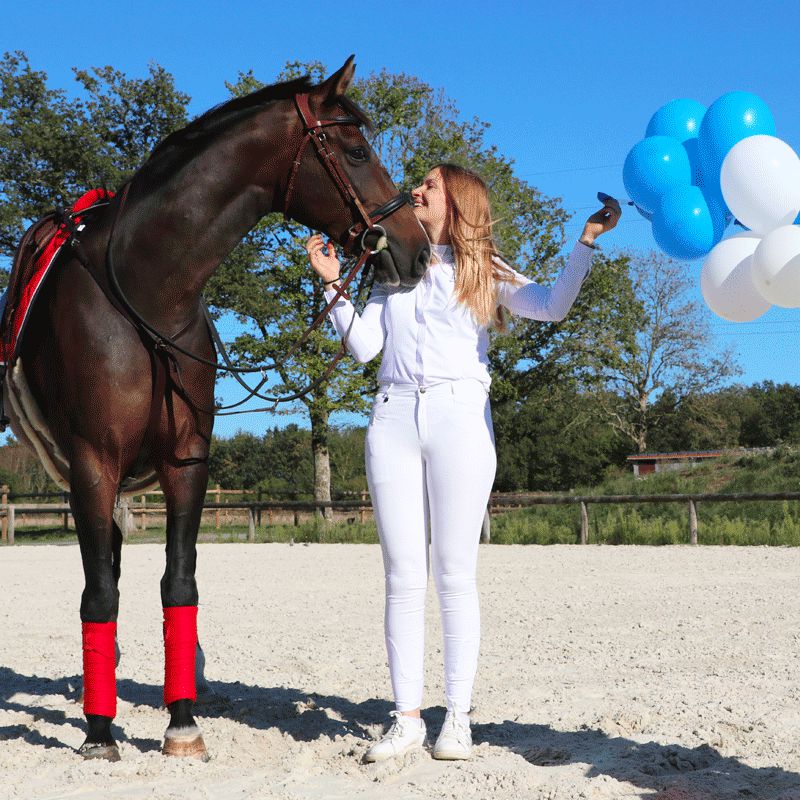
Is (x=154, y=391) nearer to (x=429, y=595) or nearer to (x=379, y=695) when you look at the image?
A: (x=379, y=695)

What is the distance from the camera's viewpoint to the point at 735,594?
8.25 metres

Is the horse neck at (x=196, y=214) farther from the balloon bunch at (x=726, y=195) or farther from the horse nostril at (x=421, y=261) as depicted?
the balloon bunch at (x=726, y=195)

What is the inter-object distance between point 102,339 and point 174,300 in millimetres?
302

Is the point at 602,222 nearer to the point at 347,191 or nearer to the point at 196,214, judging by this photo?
the point at 347,191

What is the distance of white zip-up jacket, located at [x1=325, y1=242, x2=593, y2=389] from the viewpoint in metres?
3.46

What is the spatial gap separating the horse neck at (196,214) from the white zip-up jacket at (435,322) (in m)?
0.46

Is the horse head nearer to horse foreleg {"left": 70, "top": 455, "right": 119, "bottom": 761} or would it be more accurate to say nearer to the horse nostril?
the horse nostril

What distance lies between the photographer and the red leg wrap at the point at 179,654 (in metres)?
3.50

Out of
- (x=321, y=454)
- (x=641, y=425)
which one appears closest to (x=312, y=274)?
(x=321, y=454)

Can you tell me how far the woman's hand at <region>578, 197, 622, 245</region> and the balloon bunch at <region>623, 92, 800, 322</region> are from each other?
0.36 m

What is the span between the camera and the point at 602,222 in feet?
10.9

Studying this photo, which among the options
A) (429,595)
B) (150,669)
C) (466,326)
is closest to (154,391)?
(466,326)

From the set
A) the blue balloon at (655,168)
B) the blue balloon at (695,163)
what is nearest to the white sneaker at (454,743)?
the blue balloon at (655,168)

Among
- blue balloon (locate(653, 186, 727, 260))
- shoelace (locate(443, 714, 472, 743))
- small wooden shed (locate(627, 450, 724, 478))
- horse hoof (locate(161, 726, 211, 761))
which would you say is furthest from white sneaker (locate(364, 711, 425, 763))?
small wooden shed (locate(627, 450, 724, 478))
